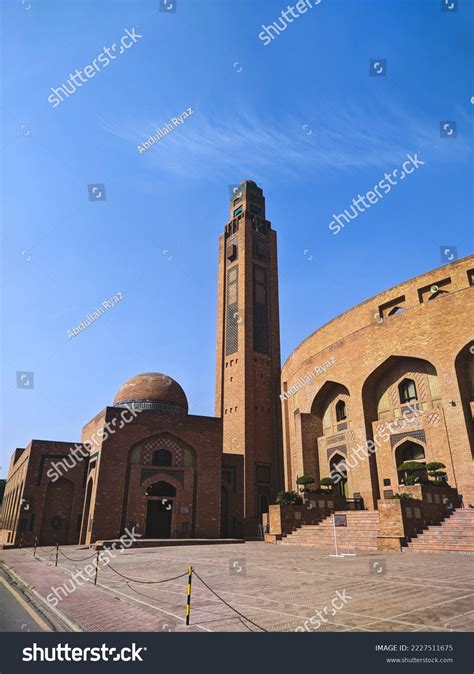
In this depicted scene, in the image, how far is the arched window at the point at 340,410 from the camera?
89.1 ft

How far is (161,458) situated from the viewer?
26.1 meters

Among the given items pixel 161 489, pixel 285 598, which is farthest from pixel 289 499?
pixel 285 598

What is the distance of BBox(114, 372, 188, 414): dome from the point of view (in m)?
30.8

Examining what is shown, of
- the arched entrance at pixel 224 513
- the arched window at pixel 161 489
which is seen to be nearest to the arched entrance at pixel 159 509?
the arched window at pixel 161 489

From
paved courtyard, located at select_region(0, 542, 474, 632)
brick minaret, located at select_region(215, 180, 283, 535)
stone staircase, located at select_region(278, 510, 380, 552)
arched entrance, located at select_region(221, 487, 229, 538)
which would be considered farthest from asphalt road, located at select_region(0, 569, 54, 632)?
brick minaret, located at select_region(215, 180, 283, 535)

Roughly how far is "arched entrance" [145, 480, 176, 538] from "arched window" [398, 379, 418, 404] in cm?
1373

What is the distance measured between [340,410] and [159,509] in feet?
39.8

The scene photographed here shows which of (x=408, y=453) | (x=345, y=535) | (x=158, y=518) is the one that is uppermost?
(x=408, y=453)

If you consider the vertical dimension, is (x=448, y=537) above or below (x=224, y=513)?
below

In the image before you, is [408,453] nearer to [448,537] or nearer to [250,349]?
[448,537]

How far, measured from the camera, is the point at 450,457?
64.3ft

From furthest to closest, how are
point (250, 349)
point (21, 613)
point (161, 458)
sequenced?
point (250, 349)
point (161, 458)
point (21, 613)
